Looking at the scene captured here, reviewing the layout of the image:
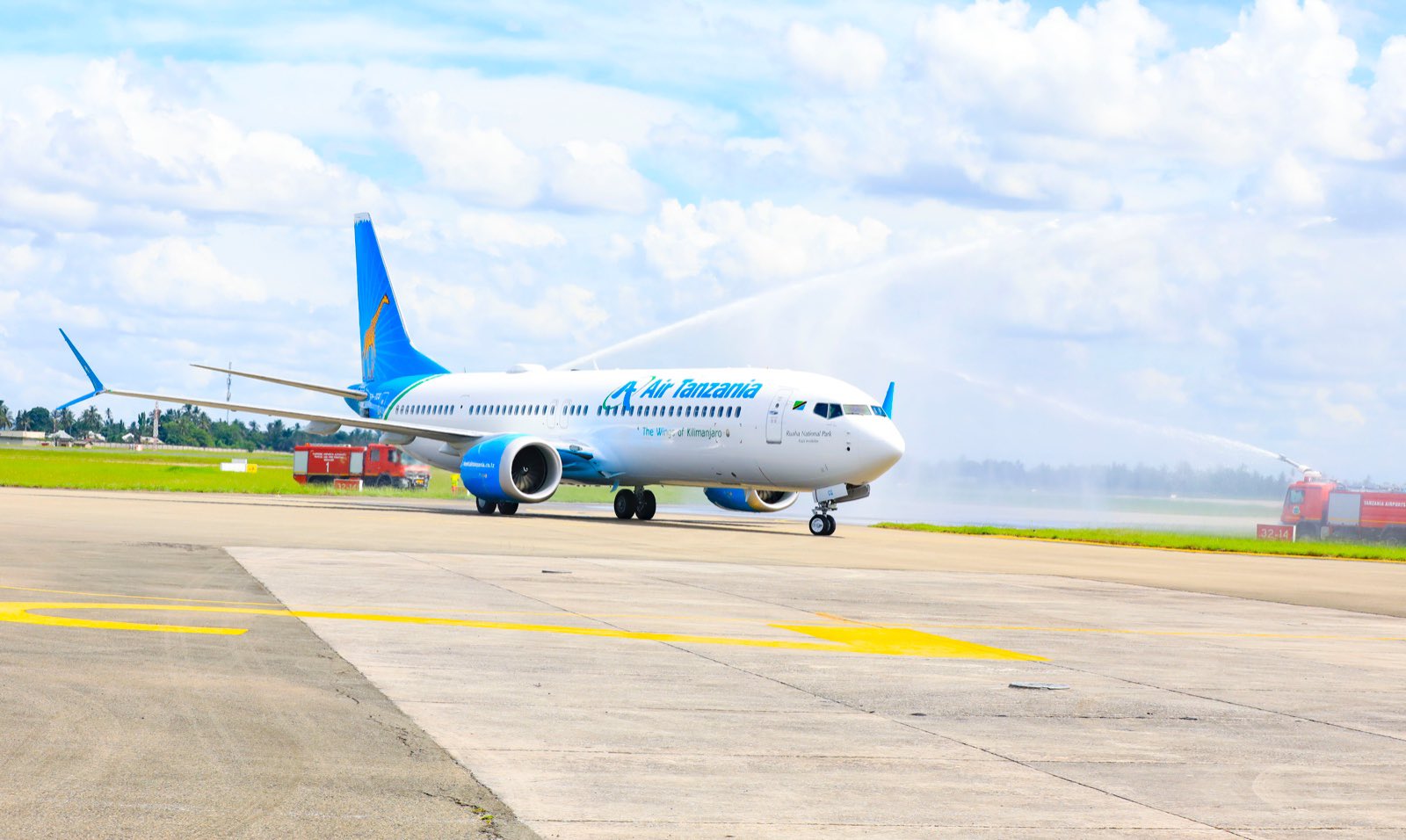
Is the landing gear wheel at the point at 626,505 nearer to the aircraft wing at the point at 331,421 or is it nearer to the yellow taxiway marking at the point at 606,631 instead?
the aircraft wing at the point at 331,421

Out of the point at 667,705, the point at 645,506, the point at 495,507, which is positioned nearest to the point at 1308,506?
the point at 645,506

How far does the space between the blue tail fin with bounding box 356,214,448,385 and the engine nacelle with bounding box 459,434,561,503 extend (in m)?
11.4

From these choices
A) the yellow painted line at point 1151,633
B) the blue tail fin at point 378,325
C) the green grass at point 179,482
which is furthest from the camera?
the green grass at point 179,482

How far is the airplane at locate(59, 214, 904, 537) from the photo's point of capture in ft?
121

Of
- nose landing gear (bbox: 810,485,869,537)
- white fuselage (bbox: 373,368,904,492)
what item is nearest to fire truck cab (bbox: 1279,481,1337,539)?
nose landing gear (bbox: 810,485,869,537)

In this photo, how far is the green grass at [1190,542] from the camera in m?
38.5

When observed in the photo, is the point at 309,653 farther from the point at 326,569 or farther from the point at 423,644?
the point at 326,569

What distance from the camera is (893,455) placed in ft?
118

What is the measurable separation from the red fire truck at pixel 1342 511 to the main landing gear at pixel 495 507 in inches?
1341

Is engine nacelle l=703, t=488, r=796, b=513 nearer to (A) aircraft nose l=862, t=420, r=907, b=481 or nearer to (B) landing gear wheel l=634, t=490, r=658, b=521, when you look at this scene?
(B) landing gear wheel l=634, t=490, r=658, b=521

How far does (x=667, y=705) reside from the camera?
10234 millimetres

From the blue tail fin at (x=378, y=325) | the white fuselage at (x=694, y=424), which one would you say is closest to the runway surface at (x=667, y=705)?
the white fuselage at (x=694, y=424)

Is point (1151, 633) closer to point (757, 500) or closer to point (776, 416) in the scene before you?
point (776, 416)

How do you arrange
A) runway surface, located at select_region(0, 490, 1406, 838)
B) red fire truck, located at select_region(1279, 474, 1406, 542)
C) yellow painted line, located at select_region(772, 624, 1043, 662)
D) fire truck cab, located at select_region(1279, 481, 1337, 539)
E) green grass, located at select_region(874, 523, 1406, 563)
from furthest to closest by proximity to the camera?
1. fire truck cab, located at select_region(1279, 481, 1337, 539)
2. red fire truck, located at select_region(1279, 474, 1406, 542)
3. green grass, located at select_region(874, 523, 1406, 563)
4. yellow painted line, located at select_region(772, 624, 1043, 662)
5. runway surface, located at select_region(0, 490, 1406, 838)
